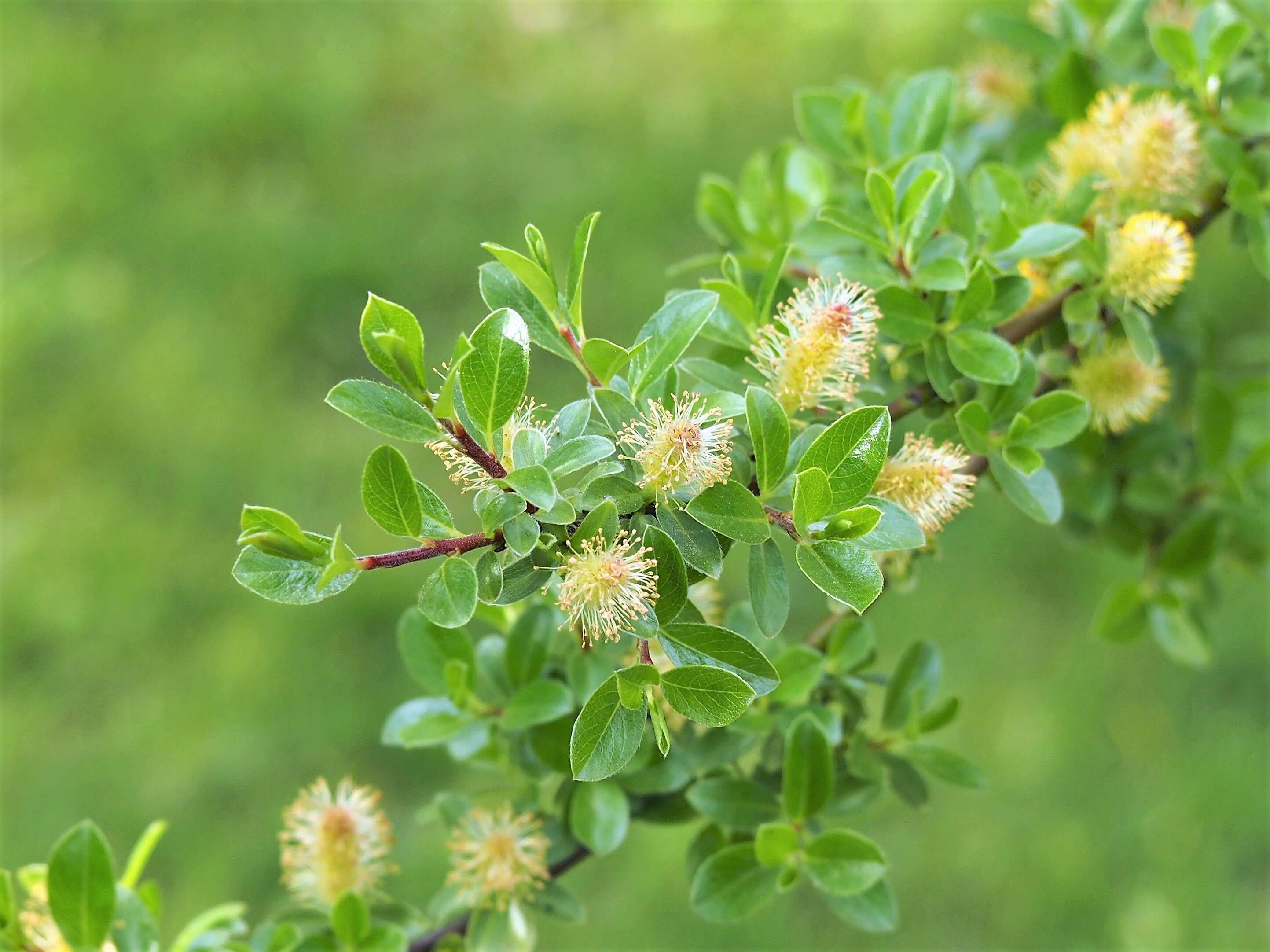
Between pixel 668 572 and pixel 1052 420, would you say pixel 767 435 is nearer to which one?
pixel 668 572

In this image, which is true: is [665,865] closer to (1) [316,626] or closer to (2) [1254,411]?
(1) [316,626]

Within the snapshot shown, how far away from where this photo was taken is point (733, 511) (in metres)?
0.57

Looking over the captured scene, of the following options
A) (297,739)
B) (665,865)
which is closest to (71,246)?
(297,739)

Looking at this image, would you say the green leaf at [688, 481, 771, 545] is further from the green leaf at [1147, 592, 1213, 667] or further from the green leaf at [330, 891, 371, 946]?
the green leaf at [1147, 592, 1213, 667]

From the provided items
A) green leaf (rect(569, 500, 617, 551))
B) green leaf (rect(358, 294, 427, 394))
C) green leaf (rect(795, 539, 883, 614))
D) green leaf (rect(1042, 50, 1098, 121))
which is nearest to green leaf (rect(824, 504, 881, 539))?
green leaf (rect(795, 539, 883, 614))

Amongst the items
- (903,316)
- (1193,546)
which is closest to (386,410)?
(903,316)

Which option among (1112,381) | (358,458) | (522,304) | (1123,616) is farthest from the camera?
(358,458)

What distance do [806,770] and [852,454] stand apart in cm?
26

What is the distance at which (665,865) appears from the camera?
180 cm

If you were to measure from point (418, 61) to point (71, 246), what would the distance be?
0.86m

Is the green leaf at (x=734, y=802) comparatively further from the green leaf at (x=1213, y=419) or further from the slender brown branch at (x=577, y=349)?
the green leaf at (x=1213, y=419)

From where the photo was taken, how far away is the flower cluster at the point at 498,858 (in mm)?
737

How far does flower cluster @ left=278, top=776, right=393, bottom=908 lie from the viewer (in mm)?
762

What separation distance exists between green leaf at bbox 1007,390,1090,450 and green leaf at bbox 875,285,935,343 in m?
0.08
